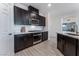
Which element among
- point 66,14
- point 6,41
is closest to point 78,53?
point 6,41

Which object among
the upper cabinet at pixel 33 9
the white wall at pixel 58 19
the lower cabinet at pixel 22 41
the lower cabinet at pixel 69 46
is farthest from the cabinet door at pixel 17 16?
the white wall at pixel 58 19

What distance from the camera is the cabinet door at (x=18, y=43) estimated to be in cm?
381

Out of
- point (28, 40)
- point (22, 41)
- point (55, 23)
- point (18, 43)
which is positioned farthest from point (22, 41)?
point (55, 23)

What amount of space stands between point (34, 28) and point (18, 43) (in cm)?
239

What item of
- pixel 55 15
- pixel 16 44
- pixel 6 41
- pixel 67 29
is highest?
pixel 55 15

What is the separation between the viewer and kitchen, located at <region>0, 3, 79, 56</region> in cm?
298

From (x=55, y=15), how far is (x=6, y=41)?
3569 millimetres

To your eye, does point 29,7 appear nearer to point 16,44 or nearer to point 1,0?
point 16,44

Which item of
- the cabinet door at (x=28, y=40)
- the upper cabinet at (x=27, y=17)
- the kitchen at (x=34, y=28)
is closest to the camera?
the kitchen at (x=34, y=28)

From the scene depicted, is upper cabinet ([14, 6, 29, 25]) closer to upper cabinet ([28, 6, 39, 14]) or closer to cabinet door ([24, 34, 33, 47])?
upper cabinet ([28, 6, 39, 14])

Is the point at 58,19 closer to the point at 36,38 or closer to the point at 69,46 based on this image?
the point at 36,38

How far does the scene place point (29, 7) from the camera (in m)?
5.19

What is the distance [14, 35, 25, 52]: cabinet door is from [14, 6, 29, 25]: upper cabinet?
24.3 inches

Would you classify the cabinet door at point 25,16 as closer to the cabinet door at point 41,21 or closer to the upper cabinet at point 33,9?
the upper cabinet at point 33,9
